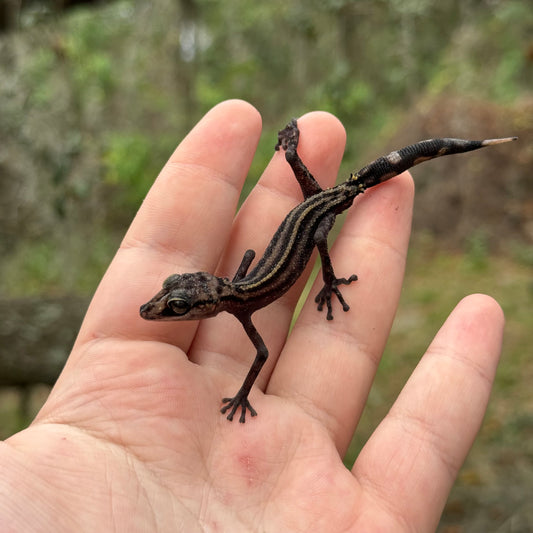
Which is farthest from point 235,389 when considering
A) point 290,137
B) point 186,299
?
point 290,137

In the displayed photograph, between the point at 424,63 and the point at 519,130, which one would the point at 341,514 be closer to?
the point at 519,130

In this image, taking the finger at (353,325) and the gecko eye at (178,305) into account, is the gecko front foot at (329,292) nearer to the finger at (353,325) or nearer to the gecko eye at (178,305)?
the finger at (353,325)

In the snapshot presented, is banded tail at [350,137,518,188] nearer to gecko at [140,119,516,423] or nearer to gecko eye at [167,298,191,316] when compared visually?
gecko at [140,119,516,423]

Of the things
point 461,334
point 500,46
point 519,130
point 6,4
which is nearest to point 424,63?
point 500,46

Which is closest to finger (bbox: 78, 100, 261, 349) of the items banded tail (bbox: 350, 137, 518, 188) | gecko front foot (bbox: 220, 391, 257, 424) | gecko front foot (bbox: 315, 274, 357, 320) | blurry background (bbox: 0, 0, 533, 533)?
gecko front foot (bbox: 220, 391, 257, 424)

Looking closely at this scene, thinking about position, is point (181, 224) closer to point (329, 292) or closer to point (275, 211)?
point (275, 211)
